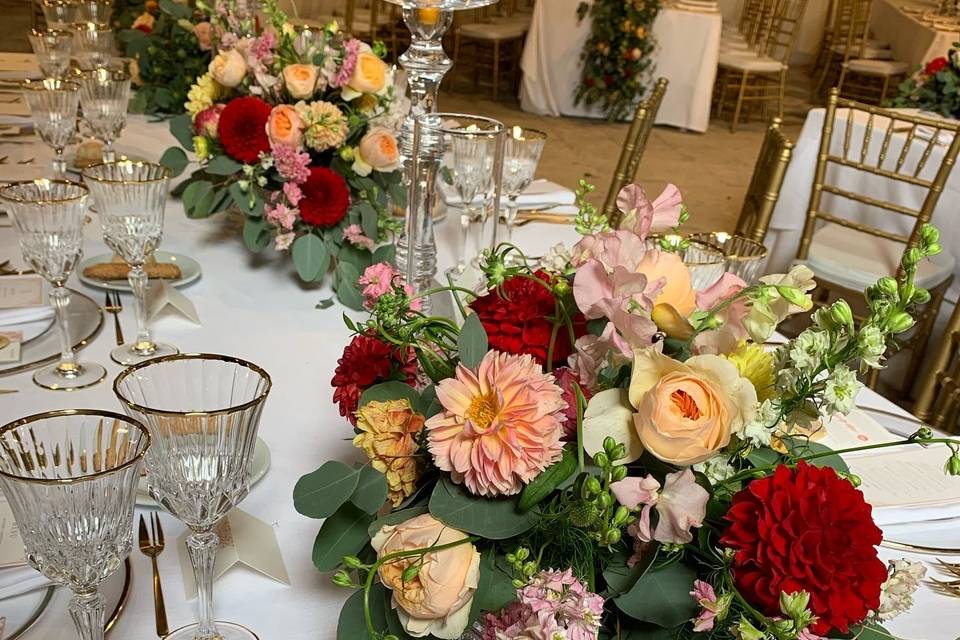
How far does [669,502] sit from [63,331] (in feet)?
2.82

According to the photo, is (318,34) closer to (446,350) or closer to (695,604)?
(446,350)

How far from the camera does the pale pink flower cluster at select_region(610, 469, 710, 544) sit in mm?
584

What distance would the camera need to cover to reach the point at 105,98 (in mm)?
1641

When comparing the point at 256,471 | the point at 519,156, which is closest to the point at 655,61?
the point at 519,156

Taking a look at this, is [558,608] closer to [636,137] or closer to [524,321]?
[524,321]

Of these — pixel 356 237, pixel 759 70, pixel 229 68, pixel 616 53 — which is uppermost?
pixel 229 68

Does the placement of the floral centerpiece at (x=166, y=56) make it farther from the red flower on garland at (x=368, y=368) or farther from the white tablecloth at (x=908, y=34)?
the white tablecloth at (x=908, y=34)

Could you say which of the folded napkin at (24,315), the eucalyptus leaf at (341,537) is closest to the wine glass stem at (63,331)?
the folded napkin at (24,315)

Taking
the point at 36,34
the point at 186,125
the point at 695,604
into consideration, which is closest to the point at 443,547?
the point at 695,604

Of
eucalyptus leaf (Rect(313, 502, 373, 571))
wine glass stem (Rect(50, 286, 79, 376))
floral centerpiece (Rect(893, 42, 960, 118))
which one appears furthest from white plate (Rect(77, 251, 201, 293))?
floral centerpiece (Rect(893, 42, 960, 118))

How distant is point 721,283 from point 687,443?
154mm

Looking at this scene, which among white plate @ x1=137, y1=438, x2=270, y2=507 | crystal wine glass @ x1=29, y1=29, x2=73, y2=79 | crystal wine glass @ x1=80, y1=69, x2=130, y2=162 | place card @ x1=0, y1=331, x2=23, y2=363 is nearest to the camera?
white plate @ x1=137, y1=438, x2=270, y2=507

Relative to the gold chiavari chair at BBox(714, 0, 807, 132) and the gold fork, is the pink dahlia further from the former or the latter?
the gold chiavari chair at BBox(714, 0, 807, 132)

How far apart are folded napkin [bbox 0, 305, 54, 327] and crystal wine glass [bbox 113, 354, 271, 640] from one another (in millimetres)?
645
